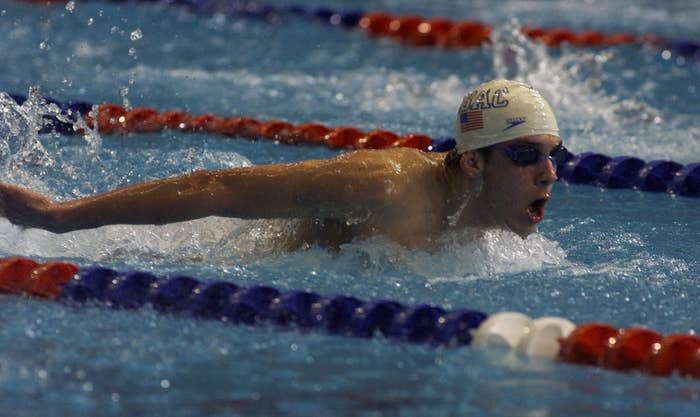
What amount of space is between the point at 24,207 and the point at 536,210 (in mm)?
1389

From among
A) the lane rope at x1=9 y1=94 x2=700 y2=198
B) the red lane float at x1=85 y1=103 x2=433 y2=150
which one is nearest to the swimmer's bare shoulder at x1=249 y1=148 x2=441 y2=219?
the lane rope at x1=9 y1=94 x2=700 y2=198

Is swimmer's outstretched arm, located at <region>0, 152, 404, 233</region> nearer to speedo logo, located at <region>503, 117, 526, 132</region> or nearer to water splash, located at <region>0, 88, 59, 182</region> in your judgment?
speedo logo, located at <region>503, 117, 526, 132</region>

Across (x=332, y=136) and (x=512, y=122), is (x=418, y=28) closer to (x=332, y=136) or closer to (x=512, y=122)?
(x=332, y=136)

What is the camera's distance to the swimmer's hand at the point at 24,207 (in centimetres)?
339

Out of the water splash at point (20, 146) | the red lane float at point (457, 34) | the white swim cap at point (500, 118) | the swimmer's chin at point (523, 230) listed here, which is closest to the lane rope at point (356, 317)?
the swimmer's chin at point (523, 230)

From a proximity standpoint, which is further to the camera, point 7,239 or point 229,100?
point 229,100

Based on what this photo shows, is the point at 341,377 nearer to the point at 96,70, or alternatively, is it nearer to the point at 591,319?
the point at 591,319

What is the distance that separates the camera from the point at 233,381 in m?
Answer: 2.69

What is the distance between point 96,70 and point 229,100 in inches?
32.1

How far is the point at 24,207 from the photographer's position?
3.40 metres

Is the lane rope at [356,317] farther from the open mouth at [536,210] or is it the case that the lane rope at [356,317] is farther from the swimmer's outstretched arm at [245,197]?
the open mouth at [536,210]

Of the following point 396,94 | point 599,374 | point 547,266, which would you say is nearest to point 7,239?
point 547,266

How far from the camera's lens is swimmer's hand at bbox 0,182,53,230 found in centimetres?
339

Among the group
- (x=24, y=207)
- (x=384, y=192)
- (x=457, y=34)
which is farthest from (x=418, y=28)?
(x=24, y=207)
